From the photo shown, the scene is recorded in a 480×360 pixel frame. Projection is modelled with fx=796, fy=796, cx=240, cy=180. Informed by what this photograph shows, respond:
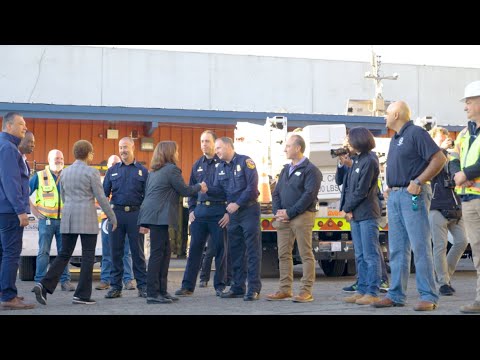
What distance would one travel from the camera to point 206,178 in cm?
1116

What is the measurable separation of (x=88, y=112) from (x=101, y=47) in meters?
8.07

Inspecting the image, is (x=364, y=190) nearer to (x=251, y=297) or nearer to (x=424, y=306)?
(x=424, y=306)

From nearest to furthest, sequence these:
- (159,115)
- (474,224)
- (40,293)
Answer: (474,224) < (40,293) < (159,115)

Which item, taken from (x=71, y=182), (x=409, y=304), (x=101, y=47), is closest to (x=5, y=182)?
(x=71, y=182)

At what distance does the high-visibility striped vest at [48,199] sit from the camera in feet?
38.4

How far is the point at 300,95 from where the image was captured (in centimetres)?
3288

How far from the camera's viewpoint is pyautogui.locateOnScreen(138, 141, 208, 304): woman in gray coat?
32.5 feet

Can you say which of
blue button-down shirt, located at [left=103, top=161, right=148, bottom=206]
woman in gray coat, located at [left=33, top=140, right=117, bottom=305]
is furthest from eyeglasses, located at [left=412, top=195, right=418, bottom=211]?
blue button-down shirt, located at [left=103, top=161, right=148, bottom=206]

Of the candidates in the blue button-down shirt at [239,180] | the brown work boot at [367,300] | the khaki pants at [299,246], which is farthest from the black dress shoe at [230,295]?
the brown work boot at [367,300]

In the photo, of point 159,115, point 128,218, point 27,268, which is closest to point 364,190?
point 128,218

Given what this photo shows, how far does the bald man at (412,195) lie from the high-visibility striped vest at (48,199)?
17.0 ft

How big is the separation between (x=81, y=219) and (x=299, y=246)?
2711 millimetres

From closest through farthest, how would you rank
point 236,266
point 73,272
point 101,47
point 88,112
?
point 236,266 < point 73,272 < point 88,112 < point 101,47

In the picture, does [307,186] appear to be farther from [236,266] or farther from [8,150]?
[8,150]
